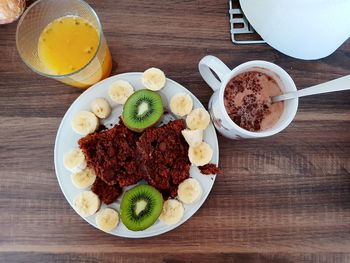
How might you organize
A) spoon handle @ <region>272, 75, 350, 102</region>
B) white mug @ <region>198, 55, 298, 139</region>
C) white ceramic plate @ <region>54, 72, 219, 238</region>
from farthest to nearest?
1. white ceramic plate @ <region>54, 72, 219, 238</region>
2. white mug @ <region>198, 55, 298, 139</region>
3. spoon handle @ <region>272, 75, 350, 102</region>

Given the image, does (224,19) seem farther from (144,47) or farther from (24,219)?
(24,219)

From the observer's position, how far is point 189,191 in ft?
2.89

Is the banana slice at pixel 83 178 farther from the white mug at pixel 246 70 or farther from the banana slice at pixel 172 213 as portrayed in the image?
the white mug at pixel 246 70

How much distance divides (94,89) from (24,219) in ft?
1.00

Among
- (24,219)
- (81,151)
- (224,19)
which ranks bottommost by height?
(24,219)

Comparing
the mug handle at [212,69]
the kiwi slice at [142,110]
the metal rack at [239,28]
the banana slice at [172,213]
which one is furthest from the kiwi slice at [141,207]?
the metal rack at [239,28]

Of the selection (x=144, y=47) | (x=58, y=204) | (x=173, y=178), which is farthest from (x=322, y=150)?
(x=58, y=204)

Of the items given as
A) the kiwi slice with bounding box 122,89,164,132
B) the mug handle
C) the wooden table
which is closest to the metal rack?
the wooden table

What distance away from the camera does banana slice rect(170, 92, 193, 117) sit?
90 cm

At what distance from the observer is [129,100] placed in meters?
0.89

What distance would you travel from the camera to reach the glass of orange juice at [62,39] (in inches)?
34.5

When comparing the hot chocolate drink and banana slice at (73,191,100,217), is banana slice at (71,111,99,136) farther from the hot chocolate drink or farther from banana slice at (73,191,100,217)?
the hot chocolate drink

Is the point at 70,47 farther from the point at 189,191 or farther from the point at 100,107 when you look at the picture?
the point at 189,191

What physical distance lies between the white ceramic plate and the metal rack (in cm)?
17
